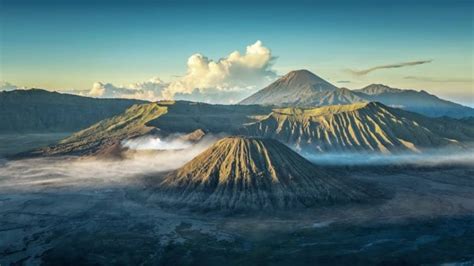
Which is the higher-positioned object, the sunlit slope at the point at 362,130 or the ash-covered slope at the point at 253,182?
the sunlit slope at the point at 362,130

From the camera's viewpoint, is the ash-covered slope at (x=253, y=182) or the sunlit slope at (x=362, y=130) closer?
the ash-covered slope at (x=253, y=182)

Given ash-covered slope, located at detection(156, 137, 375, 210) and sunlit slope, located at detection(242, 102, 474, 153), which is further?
sunlit slope, located at detection(242, 102, 474, 153)

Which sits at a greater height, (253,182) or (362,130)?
(362,130)

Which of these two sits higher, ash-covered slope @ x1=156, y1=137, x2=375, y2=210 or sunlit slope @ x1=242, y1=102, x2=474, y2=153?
sunlit slope @ x1=242, y1=102, x2=474, y2=153

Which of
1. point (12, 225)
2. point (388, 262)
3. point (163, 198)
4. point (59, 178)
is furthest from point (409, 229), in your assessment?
point (59, 178)
